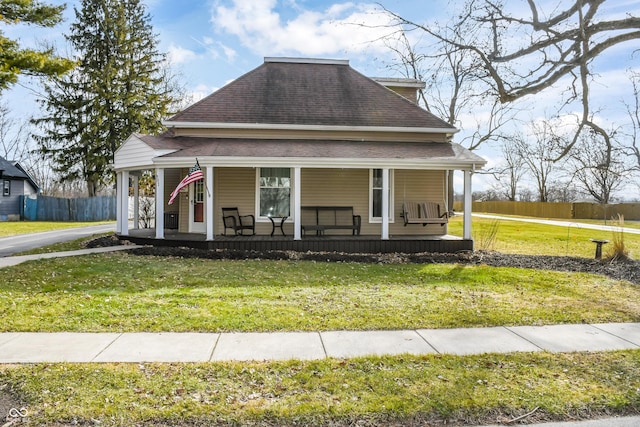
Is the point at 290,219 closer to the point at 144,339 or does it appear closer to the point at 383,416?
the point at 144,339

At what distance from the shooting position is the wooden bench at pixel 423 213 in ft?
46.2

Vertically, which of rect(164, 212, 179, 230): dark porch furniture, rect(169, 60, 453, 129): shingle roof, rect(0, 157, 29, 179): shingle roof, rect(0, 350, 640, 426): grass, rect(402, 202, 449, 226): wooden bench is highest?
rect(169, 60, 453, 129): shingle roof

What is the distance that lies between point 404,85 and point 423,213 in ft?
22.3

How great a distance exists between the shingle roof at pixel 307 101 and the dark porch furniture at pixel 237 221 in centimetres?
313

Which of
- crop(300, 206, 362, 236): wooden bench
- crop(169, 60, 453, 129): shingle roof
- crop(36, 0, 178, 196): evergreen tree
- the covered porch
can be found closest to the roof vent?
crop(169, 60, 453, 129): shingle roof

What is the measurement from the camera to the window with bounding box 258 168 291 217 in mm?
14305

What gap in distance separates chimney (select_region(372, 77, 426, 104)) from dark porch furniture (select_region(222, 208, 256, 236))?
8.61 m

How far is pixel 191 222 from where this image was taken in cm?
1484

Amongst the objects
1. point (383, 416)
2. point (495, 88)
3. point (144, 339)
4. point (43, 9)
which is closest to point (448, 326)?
point (383, 416)

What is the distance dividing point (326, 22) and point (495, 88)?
15.3 feet

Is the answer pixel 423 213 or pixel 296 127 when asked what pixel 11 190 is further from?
pixel 423 213

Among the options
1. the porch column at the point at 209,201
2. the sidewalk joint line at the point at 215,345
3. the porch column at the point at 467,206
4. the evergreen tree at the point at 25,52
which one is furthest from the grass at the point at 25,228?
the porch column at the point at 467,206

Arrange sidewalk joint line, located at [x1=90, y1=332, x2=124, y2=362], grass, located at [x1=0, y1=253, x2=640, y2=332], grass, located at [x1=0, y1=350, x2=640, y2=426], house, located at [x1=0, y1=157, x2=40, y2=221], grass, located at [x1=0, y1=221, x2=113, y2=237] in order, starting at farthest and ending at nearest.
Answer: house, located at [x1=0, y1=157, x2=40, y2=221] → grass, located at [x1=0, y1=221, x2=113, y2=237] → grass, located at [x1=0, y1=253, x2=640, y2=332] → sidewalk joint line, located at [x1=90, y1=332, x2=124, y2=362] → grass, located at [x1=0, y1=350, x2=640, y2=426]

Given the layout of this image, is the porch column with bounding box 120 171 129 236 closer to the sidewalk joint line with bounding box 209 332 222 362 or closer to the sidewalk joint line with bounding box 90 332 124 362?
the sidewalk joint line with bounding box 90 332 124 362
